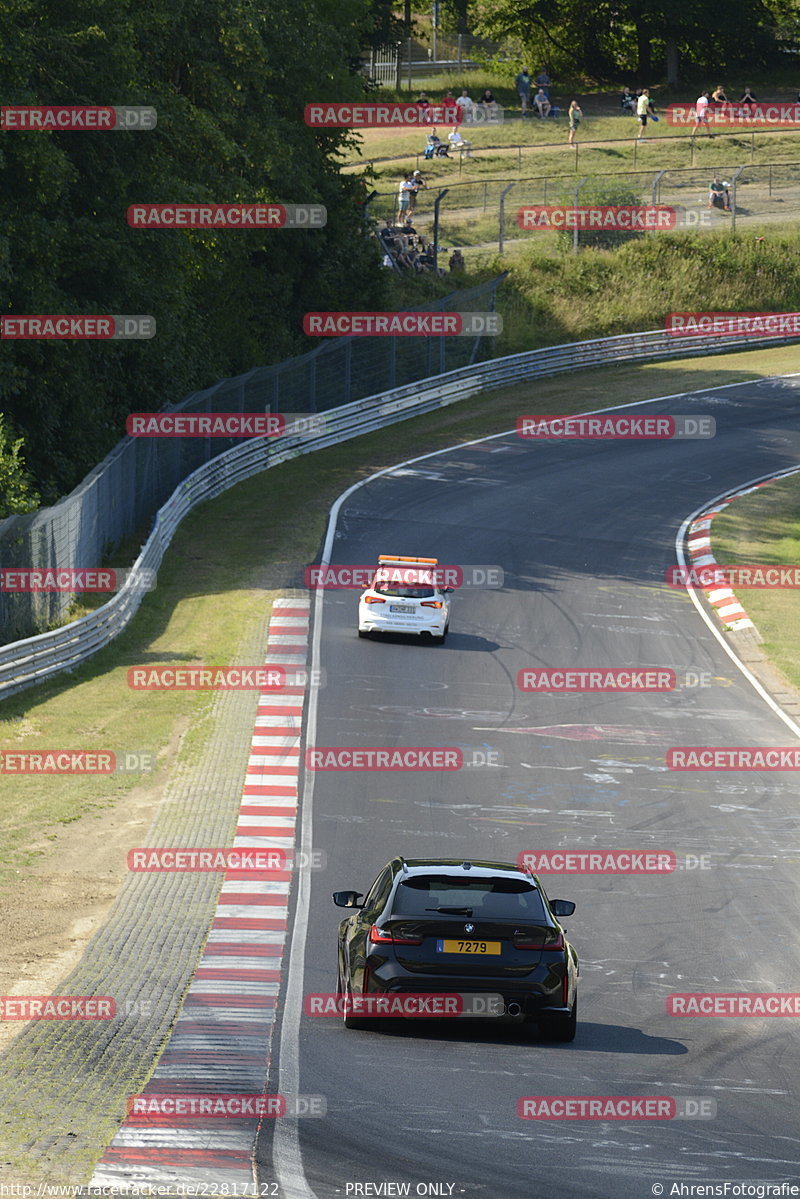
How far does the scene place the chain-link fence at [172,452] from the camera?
85.3 feet

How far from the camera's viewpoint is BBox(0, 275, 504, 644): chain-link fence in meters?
26.0

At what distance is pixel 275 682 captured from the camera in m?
25.4

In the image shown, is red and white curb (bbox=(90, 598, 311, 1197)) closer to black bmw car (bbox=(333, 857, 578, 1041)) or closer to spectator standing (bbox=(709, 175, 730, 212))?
black bmw car (bbox=(333, 857, 578, 1041))

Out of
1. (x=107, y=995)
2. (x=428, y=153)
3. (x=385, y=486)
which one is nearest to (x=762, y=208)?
(x=428, y=153)

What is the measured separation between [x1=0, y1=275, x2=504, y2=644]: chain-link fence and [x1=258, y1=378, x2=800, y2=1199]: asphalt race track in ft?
16.3

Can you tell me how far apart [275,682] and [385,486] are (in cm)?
1675

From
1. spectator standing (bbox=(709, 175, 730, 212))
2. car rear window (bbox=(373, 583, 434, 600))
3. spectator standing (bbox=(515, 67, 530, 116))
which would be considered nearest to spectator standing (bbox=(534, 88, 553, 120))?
spectator standing (bbox=(515, 67, 530, 116))

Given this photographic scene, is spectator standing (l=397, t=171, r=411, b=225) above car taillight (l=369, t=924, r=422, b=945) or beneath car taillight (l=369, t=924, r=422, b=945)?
above

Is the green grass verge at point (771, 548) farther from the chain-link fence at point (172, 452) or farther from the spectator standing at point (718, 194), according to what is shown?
the spectator standing at point (718, 194)

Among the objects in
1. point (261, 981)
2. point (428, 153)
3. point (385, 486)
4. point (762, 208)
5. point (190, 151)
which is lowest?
point (261, 981)

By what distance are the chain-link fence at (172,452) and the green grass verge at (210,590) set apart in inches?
49.5

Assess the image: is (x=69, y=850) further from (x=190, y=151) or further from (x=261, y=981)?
(x=190, y=151)

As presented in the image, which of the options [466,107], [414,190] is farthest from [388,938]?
[466,107]

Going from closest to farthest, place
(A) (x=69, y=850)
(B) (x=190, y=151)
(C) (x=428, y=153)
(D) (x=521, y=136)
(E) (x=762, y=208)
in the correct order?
(A) (x=69, y=850) → (B) (x=190, y=151) → (E) (x=762, y=208) → (C) (x=428, y=153) → (D) (x=521, y=136)
